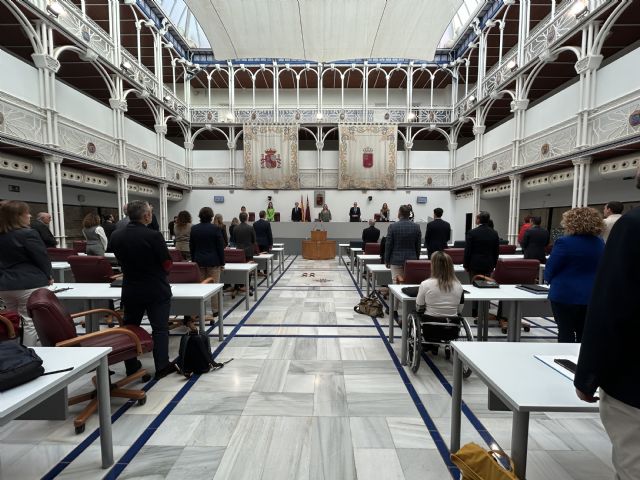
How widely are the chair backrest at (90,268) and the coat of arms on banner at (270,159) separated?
44.6 ft

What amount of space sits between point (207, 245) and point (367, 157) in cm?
1399

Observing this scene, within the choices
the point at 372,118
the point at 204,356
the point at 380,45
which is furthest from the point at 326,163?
the point at 204,356

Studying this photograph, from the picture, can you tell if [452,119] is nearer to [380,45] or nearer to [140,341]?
[380,45]

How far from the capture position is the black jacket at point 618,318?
0.96 meters

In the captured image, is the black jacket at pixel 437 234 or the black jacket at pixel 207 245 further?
the black jacket at pixel 437 234

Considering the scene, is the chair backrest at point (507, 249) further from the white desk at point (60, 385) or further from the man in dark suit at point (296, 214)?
the man in dark suit at point (296, 214)

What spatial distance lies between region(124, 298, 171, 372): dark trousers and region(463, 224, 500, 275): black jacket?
4.21 metres

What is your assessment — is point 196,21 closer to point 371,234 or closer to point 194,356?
point 371,234

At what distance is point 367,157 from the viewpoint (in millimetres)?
17547

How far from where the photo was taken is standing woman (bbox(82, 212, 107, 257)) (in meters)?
5.66

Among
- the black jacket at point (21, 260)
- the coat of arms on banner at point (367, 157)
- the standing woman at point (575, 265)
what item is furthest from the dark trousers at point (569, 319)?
the coat of arms on banner at point (367, 157)

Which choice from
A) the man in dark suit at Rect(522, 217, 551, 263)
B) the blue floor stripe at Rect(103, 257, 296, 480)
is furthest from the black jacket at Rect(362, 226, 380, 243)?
the blue floor stripe at Rect(103, 257, 296, 480)

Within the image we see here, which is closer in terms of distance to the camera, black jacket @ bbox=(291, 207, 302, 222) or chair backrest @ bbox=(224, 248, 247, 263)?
chair backrest @ bbox=(224, 248, 247, 263)

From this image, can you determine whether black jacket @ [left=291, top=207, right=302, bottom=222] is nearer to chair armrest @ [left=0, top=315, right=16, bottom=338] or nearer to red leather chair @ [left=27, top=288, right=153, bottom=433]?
red leather chair @ [left=27, top=288, right=153, bottom=433]
